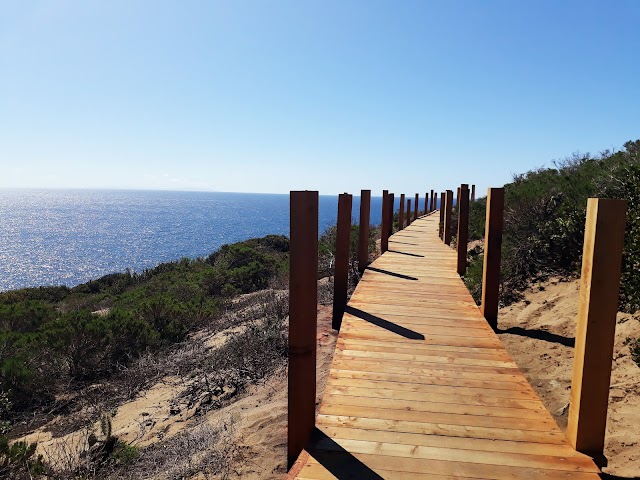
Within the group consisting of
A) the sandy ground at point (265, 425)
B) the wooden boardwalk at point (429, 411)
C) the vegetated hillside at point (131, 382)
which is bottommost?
the vegetated hillside at point (131, 382)

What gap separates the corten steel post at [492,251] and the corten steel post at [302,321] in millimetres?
3044

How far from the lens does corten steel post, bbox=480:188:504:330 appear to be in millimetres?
4848

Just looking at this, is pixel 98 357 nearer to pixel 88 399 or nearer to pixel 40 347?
pixel 40 347

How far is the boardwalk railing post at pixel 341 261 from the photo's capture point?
217 inches

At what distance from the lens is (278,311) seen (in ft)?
26.5

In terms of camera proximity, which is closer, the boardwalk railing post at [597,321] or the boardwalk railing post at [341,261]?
the boardwalk railing post at [597,321]

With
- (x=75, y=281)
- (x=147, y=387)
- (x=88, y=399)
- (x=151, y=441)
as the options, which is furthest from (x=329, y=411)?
(x=75, y=281)

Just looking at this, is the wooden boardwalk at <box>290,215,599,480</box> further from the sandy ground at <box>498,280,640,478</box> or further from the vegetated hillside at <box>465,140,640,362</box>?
the vegetated hillside at <box>465,140,640,362</box>

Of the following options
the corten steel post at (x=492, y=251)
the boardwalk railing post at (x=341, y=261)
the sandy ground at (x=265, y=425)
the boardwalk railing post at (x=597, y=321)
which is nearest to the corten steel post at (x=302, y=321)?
the sandy ground at (x=265, y=425)

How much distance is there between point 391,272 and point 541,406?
4.78 meters

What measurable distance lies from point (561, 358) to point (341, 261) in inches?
111

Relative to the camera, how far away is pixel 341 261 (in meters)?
5.59

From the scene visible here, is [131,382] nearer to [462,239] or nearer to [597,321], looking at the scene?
[462,239]

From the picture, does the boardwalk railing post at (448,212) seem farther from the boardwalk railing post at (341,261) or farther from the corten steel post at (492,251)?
the corten steel post at (492,251)
